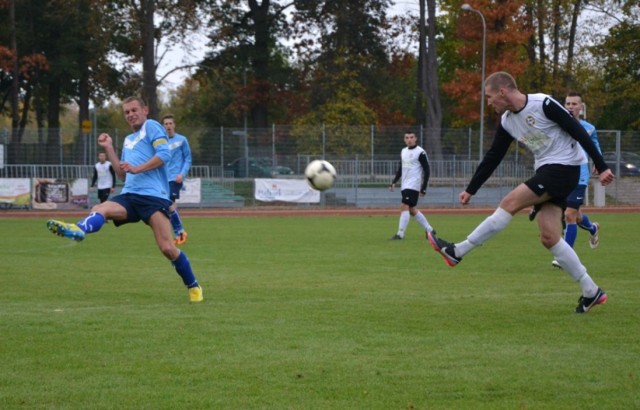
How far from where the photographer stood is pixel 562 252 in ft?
28.1

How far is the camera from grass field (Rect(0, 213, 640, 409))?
222 inches

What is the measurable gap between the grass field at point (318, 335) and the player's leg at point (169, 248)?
0.63 ft

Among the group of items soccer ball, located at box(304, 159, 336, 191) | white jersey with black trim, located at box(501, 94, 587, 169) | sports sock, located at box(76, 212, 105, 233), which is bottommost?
sports sock, located at box(76, 212, 105, 233)

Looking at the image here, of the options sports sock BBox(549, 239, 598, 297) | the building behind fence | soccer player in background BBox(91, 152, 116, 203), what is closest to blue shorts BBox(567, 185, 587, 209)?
sports sock BBox(549, 239, 598, 297)

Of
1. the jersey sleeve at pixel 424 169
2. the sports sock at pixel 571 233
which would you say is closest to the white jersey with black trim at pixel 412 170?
the jersey sleeve at pixel 424 169

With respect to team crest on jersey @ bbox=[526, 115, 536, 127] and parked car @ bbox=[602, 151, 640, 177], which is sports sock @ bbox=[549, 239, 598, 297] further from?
parked car @ bbox=[602, 151, 640, 177]

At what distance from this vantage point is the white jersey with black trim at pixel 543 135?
845 centimetres

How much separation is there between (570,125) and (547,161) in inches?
16.0

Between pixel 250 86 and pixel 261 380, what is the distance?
5131 cm

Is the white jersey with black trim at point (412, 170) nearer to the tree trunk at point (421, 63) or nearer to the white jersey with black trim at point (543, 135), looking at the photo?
the white jersey with black trim at point (543, 135)

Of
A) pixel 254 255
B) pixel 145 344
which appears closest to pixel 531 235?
pixel 254 255

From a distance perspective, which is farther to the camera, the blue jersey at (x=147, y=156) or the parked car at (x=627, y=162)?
the parked car at (x=627, y=162)

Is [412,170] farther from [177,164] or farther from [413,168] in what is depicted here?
[177,164]

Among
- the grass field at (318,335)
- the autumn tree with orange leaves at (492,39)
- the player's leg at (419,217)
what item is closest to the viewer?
the grass field at (318,335)
